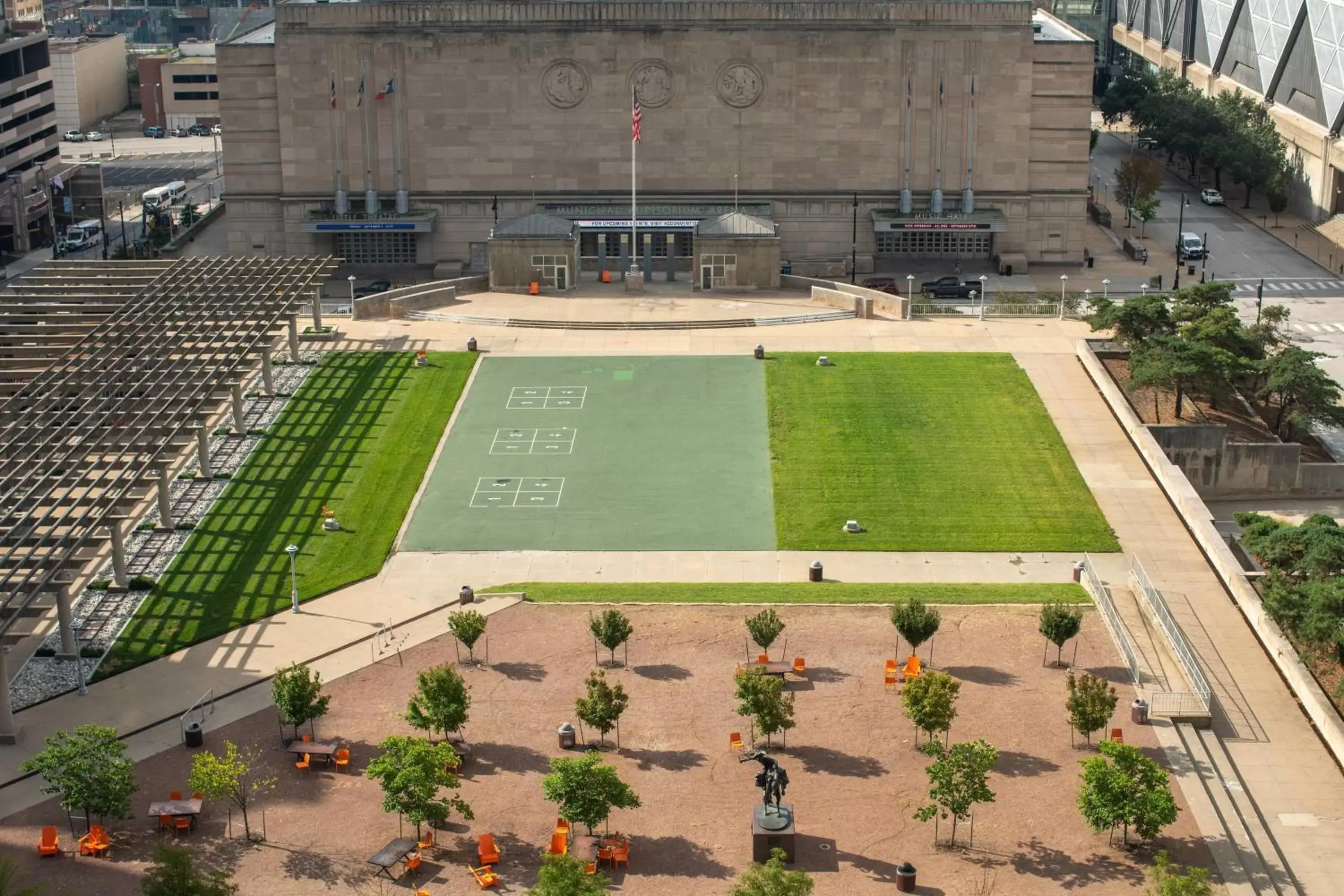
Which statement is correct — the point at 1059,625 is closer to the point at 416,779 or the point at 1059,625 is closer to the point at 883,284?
the point at 416,779

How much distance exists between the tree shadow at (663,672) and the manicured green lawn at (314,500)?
536 inches

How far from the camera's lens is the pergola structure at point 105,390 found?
62906 millimetres

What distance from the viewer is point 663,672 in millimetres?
62844

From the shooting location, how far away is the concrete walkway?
176 ft

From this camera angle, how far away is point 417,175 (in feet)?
393

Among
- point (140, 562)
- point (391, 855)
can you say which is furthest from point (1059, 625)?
point (140, 562)

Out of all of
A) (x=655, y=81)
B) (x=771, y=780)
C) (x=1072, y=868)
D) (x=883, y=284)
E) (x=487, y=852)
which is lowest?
(x=1072, y=868)

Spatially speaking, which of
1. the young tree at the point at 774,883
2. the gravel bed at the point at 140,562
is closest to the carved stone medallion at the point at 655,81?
the gravel bed at the point at 140,562

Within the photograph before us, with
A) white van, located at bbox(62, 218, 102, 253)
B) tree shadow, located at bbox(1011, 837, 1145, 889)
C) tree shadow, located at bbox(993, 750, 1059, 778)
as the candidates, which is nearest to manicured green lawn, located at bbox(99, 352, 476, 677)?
tree shadow, located at bbox(993, 750, 1059, 778)

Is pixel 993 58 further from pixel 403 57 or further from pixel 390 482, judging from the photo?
pixel 390 482

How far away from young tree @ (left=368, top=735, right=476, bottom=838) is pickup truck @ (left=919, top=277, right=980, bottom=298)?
66.0 metres

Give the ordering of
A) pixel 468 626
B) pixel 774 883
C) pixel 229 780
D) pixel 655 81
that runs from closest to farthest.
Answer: pixel 774 883 → pixel 229 780 → pixel 468 626 → pixel 655 81

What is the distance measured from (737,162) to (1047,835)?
7227cm

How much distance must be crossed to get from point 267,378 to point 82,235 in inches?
1990
